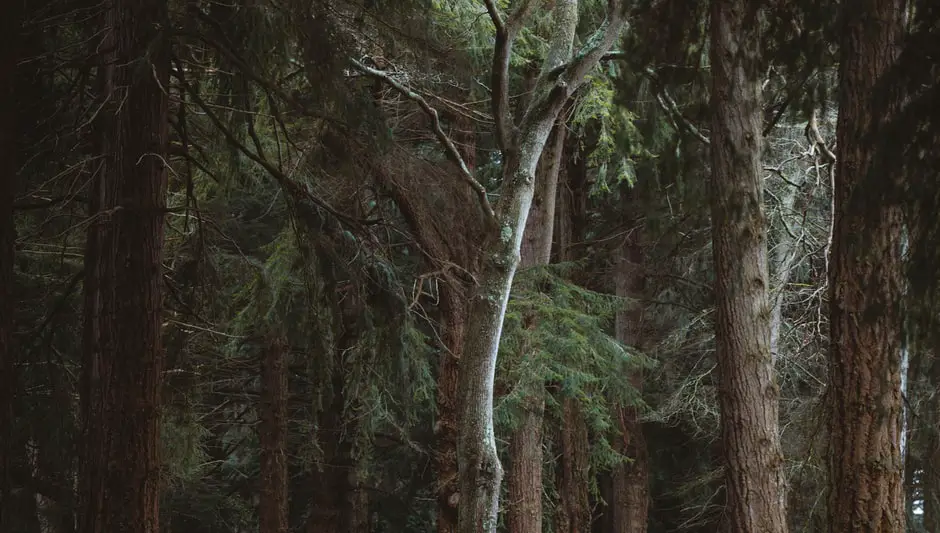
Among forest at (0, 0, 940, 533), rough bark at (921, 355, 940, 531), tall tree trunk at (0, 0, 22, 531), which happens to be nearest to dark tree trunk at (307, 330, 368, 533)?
forest at (0, 0, 940, 533)

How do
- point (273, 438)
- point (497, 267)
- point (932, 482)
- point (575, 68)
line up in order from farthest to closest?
1. point (273, 438)
2. point (932, 482)
3. point (575, 68)
4. point (497, 267)

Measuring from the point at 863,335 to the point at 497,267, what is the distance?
3.36m

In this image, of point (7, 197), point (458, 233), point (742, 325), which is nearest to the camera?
point (7, 197)


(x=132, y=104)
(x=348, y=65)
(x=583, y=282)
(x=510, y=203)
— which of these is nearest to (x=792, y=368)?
(x=583, y=282)

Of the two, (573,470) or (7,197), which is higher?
(7,197)

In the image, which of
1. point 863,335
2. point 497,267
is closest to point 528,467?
point 497,267

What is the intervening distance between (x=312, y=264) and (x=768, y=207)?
762cm

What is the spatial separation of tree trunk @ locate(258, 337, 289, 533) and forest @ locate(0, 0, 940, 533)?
0.16 feet

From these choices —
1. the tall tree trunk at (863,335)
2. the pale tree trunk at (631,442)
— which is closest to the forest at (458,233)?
the tall tree trunk at (863,335)

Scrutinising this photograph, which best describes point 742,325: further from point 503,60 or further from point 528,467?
point 528,467

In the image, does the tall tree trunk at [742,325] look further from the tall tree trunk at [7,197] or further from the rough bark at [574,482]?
the rough bark at [574,482]

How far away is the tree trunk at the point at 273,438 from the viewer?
586 inches

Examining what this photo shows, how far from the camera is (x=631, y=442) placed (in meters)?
16.8

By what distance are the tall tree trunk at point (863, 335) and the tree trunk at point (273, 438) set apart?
1026cm
